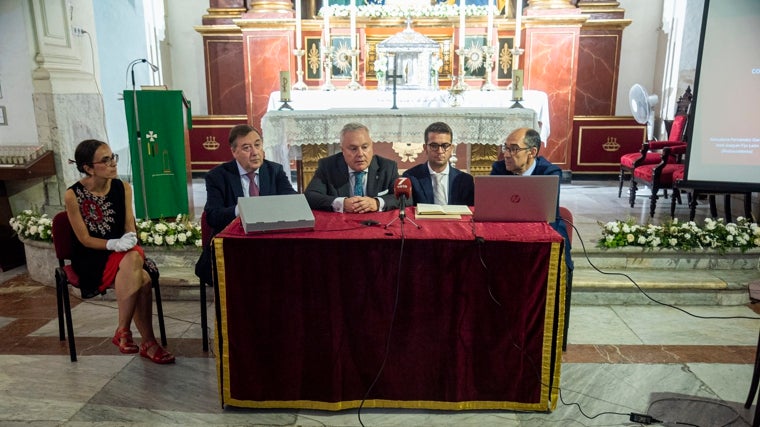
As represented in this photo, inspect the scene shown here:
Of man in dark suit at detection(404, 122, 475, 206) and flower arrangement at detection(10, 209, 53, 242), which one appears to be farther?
flower arrangement at detection(10, 209, 53, 242)

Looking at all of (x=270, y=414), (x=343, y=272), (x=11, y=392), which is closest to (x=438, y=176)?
(x=343, y=272)

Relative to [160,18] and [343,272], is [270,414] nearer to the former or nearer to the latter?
[343,272]

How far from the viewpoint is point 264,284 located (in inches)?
99.4

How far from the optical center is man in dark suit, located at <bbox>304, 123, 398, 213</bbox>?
3.20 m

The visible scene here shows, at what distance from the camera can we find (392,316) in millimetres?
2561

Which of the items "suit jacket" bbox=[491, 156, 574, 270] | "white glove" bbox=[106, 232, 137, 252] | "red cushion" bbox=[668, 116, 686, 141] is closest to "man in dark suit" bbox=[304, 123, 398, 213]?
"suit jacket" bbox=[491, 156, 574, 270]

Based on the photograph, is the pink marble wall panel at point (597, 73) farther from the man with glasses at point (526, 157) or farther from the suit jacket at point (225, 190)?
the suit jacket at point (225, 190)

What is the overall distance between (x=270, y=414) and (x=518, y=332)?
1.23 meters

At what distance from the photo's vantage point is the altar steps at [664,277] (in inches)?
162

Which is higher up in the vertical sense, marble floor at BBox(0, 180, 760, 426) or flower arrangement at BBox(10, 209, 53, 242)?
flower arrangement at BBox(10, 209, 53, 242)

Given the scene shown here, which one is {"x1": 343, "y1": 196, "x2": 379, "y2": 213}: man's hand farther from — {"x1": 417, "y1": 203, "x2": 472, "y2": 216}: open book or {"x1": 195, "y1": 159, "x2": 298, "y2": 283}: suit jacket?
{"x1": 195, "y1": 159, "x2": 298, "y2": 283}: suit jacket

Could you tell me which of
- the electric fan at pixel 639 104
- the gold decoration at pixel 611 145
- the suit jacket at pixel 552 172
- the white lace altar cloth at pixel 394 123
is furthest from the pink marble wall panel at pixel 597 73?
the suit jacket at pixel 552 172

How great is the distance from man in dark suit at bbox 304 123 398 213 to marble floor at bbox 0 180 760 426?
1.12m

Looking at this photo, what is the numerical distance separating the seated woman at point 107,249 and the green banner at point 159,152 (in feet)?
5.89
